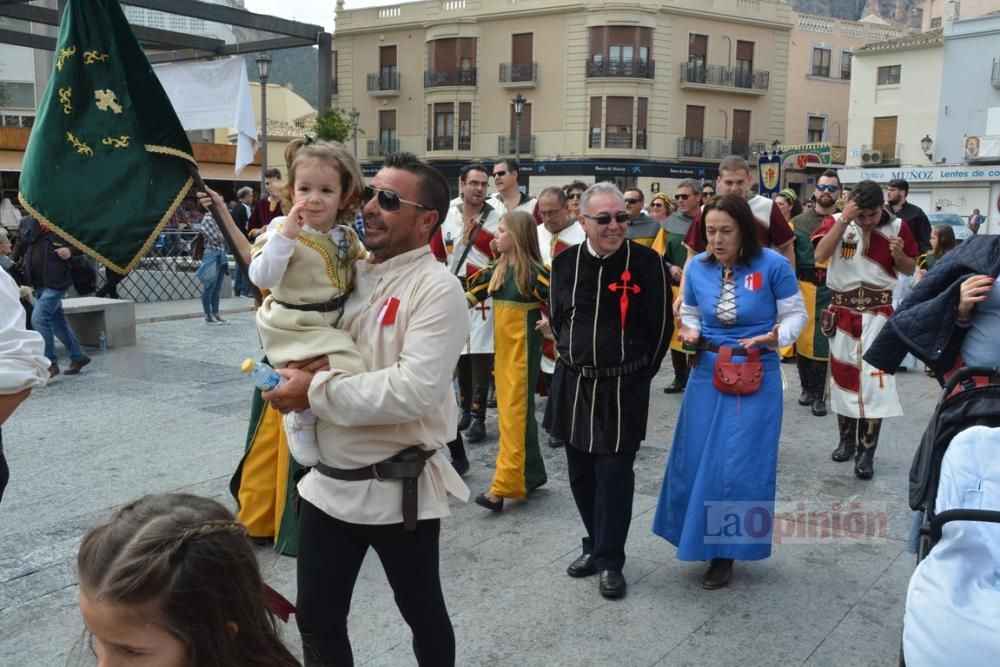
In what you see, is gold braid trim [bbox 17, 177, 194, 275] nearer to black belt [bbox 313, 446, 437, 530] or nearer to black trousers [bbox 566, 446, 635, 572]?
black belt [bbox 313, 446, 437, 530]

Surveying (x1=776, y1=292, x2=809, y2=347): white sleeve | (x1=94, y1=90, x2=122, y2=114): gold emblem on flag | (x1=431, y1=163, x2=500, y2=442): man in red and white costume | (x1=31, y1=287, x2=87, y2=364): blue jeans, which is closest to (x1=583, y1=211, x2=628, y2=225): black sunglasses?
(x1=776, y1=292, x2=809, y2=347): white sleeve

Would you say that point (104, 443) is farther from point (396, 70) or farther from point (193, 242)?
point (396, 70)

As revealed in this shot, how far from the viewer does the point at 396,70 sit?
48469 millimetres

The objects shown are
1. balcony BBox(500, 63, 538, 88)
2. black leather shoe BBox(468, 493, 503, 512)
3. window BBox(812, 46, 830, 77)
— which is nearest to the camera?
black leather shoe BBox(468, 493, 503, 512)

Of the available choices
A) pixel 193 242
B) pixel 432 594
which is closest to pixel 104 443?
pixel 432 594

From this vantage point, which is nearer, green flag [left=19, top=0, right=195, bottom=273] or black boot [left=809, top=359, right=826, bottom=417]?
green flag [left=19, top=0, right=195, bottom=273]

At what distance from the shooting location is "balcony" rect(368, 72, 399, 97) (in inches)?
1906

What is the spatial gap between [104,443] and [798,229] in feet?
22.6

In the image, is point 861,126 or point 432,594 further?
point 861,126

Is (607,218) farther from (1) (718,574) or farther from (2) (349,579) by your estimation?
(2) (349,579)

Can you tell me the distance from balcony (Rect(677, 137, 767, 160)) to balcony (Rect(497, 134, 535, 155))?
22.6 ft

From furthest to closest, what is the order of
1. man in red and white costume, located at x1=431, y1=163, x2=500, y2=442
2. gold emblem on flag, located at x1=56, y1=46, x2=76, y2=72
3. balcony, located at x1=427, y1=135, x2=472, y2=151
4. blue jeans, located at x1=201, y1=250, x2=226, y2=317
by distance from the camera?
balcony, located at x1=427, y1=135, x2=472, y2=151 < blue jeans, located at x1=201, y1=250, x2=226, y2=317 < man in red and white costume, located at x1=431, y1=163, x2=500, y2=442 < gold emblem on flag, located at x1=56, y1=46, x2=76, y2=72

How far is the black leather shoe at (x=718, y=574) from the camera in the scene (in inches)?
178

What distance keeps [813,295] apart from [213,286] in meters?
8.27
